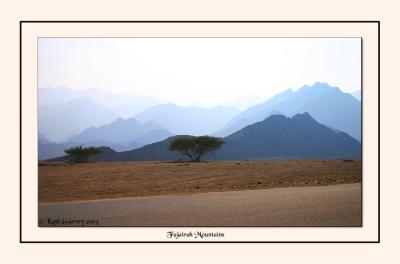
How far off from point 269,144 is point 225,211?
61.2m

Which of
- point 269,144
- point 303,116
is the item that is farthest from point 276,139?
point 303,116

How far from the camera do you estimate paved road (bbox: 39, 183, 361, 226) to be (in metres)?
8.60

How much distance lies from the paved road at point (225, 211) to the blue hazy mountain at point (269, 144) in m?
45.8

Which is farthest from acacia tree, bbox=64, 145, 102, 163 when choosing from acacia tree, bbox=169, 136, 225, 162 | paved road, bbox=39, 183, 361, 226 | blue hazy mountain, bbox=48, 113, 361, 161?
paved road, bbox=39, 183, 361, 226

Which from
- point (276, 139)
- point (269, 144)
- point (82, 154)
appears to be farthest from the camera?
point (276, 139)

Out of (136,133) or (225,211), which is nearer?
(225,211)

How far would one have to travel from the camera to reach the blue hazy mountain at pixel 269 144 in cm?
5912

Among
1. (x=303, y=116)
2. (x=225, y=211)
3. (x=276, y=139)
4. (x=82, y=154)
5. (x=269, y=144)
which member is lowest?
(x=82, y=154)

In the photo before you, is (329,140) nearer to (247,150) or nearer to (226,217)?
(247,150)

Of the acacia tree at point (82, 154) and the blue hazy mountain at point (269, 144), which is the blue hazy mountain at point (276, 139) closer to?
the blue hazy mountain at point (269, 144)

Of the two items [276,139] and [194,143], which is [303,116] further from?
[194,143]

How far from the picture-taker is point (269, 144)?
69188mm

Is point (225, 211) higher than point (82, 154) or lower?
higher
